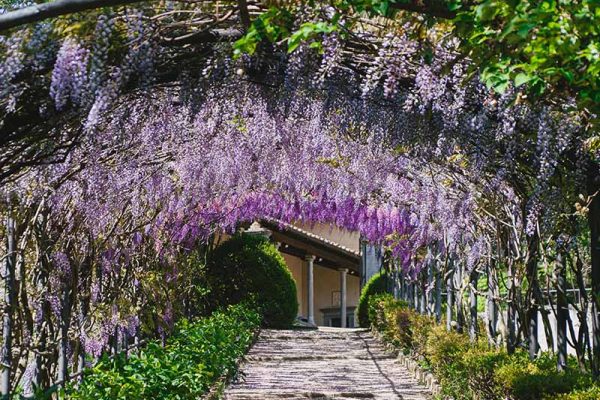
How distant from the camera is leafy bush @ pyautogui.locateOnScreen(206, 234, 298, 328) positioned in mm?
16312

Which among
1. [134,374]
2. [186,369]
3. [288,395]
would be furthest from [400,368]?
[134,374]

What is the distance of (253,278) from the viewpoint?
1636 cm

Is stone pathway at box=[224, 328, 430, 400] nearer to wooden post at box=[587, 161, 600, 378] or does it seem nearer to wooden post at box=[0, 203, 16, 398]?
wooden post at box=[0, 203, 16, 398]

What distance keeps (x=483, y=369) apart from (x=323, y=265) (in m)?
17.2

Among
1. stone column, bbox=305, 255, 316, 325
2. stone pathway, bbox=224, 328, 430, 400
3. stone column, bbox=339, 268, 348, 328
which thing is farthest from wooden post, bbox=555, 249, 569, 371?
stone column, bbox=339, 268, 348, 328

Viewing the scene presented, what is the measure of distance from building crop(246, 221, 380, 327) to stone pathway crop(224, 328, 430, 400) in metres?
2.98

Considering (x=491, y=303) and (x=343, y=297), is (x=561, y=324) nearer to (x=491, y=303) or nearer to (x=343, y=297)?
(x=491, y=303)

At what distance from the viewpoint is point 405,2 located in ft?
10.1

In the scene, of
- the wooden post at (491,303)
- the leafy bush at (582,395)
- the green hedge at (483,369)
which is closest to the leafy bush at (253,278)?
the green hedge at (483,369)

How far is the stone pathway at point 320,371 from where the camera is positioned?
9.36 m

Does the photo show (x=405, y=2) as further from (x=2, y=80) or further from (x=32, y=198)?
Result: (x=32, y=198)

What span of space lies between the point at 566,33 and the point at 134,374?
366cm

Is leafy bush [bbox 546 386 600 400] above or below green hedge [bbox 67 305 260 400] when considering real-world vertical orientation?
below

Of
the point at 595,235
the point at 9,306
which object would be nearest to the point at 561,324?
the point at 595,235
